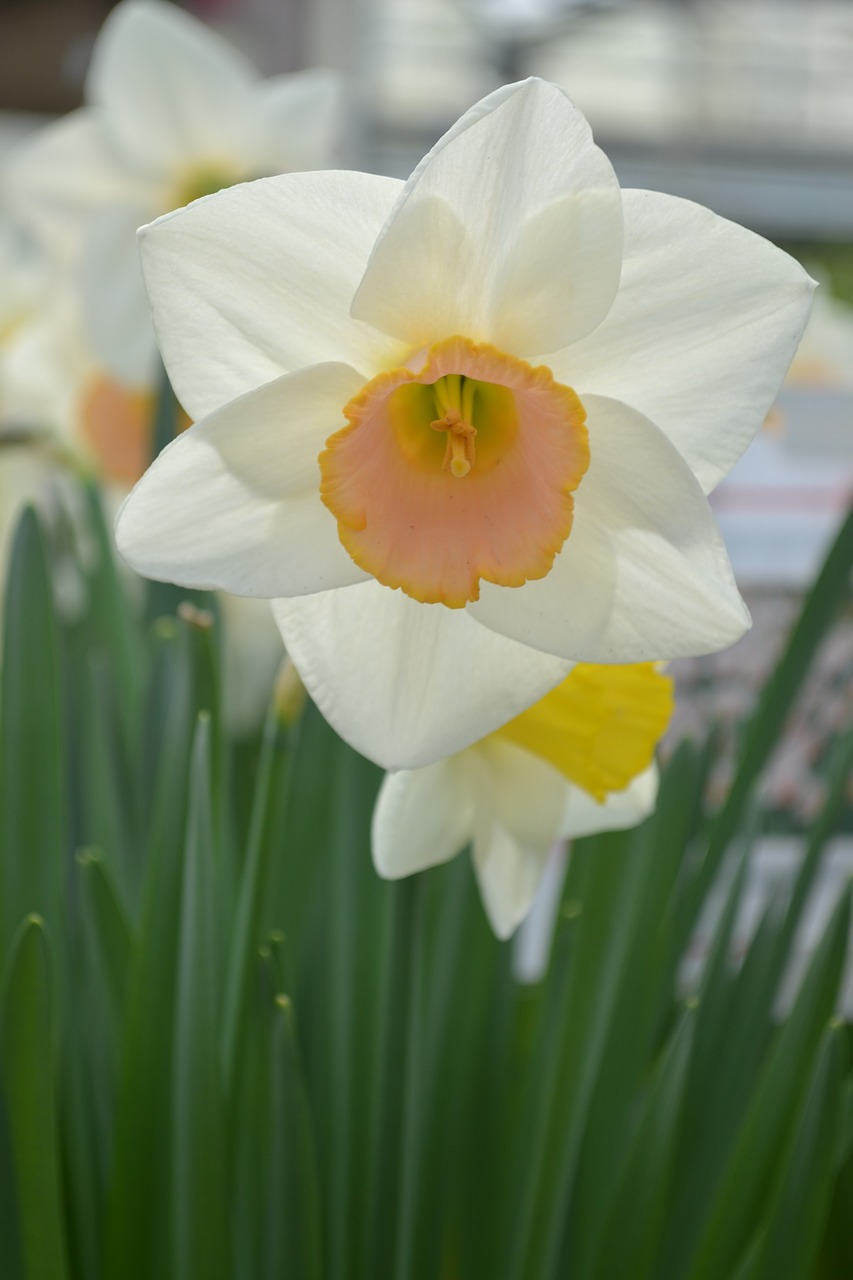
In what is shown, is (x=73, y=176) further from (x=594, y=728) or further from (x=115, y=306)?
(x=594, y=728)

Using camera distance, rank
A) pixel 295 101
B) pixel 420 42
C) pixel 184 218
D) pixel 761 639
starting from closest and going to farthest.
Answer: pixel 184 218 < pixel 761 639 < pixel 295 101 < pixel 420 42

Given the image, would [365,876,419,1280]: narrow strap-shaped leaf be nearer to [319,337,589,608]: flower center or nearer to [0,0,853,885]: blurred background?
[319,337,589,608]: flower center

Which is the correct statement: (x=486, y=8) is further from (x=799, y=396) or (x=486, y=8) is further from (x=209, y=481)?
(x=209, y=481)

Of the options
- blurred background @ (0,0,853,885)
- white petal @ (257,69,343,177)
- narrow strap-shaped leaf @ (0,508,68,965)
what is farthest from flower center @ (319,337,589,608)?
white petal @ (257,69,343,177)

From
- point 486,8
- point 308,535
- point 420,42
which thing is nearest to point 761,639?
point 308,535

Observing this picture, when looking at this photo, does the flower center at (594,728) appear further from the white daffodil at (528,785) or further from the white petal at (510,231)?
the white petal at (510,231)

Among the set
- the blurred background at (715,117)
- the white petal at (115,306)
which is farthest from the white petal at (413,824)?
the white petal at (115,306)
